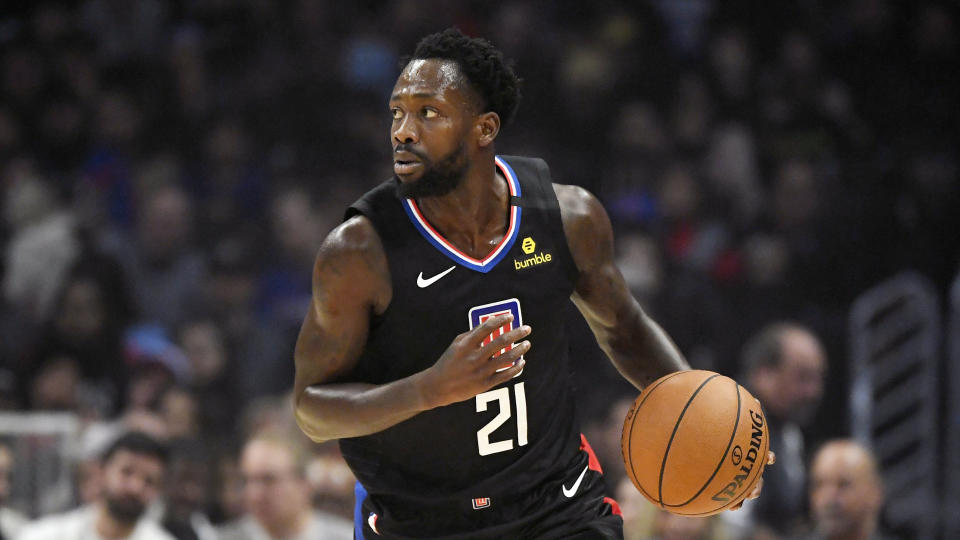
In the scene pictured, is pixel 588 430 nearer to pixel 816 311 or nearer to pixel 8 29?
pixel 816 311

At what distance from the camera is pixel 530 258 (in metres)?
3.54

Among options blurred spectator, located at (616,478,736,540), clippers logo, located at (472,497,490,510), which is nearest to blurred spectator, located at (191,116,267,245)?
blurred spectator, located at (616,478,736,540)

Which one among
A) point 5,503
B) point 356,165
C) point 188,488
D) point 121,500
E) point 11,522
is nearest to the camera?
point 121,500

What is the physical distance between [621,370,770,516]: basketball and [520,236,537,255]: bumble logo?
535 millimetres

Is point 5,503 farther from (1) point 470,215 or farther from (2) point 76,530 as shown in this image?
(1) point 470,215

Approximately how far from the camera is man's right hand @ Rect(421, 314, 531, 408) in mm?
3029

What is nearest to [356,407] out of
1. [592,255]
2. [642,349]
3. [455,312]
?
[455,312]

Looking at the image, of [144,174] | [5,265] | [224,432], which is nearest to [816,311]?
[224,432]

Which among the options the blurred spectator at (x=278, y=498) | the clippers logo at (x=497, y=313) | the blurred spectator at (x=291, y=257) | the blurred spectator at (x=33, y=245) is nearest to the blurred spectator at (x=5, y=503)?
the blurred spectator at (x=278, y=498)

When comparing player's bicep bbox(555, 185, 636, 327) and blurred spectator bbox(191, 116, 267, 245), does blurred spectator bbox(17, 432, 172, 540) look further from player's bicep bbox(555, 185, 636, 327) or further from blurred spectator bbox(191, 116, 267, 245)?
player's bicep bbox(555, 185, 636, 327)

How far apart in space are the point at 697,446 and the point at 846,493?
2685mm

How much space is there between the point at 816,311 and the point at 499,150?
244cm

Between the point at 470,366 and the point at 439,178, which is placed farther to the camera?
the point at 439,178

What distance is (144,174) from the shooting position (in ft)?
29.4
